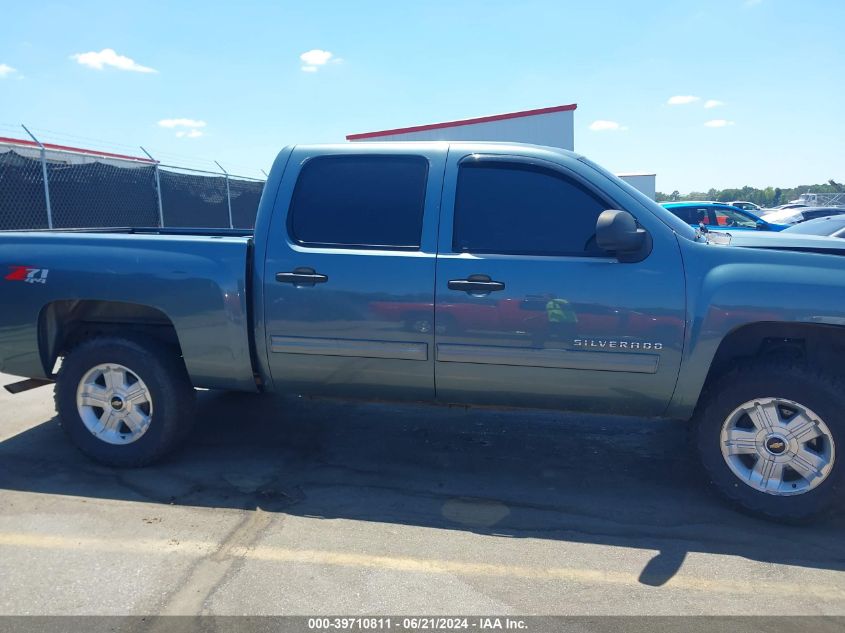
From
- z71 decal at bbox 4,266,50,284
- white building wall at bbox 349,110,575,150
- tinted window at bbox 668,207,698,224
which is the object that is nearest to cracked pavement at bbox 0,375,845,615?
z71 decal at bbox 4,266,50,284

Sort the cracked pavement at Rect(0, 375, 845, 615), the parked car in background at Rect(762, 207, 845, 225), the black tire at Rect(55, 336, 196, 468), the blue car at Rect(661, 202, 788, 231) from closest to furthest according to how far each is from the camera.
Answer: the cracked pavement at Rect(0, 375, 845, 615) → the black tire at Rect(55, 336, 196, 468) → the blue car at Rect(661, 202, 788, 231) → the parked car in background at Rect(762, 207, 845, 225)

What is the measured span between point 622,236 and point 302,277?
1.84m

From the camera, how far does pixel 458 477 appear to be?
13.3ft

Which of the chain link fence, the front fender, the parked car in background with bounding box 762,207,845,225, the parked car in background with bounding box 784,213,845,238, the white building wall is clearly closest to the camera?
the front fender

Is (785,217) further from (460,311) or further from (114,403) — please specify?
(114,403)

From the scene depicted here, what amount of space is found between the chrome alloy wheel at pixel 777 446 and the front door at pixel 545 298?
0.46 metres

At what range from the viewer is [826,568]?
3076mm

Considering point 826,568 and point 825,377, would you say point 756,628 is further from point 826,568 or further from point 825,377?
point 825,377

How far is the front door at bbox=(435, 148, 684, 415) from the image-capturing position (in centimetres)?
346

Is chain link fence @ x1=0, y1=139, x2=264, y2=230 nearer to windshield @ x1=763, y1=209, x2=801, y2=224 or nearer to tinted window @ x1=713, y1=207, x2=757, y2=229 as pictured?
tinted window @ x1=713, y1=207, x2=757, y2=229

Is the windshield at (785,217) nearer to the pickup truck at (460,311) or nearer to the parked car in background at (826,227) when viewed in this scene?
the parked car in background at (826,227)

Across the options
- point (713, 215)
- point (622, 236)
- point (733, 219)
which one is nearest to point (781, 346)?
point (622, 236)

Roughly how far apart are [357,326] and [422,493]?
1.09 m

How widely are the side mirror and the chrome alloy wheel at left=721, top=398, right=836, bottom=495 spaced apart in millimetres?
1032
